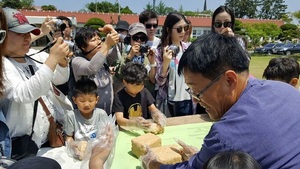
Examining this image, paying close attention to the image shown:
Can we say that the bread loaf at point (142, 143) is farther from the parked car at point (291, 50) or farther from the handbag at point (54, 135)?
the parked car at point (291, 50)

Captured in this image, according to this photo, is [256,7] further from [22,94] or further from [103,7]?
[22,94]

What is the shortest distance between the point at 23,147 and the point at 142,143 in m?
0.71

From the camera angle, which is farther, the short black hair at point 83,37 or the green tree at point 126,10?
the green tree at point 126,10

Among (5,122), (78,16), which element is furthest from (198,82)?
(78,16)

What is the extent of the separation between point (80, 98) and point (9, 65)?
1.87 feet

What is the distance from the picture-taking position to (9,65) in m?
1.65

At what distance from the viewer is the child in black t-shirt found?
2295 mm

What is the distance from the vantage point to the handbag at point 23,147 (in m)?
1.61

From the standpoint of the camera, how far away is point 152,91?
2.84 m

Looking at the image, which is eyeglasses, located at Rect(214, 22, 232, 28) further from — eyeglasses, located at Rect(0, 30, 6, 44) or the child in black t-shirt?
eyeglasses, located at Rect(0, 30, 6, 44)

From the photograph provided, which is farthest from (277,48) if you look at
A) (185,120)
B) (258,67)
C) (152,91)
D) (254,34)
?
(185,120)

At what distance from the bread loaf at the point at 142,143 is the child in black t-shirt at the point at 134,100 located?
1.22 ft

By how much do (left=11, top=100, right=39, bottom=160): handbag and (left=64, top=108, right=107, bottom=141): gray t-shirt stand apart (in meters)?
0.31

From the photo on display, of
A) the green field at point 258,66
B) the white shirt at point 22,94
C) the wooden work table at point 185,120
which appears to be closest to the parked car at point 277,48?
the green field at point 258,66
